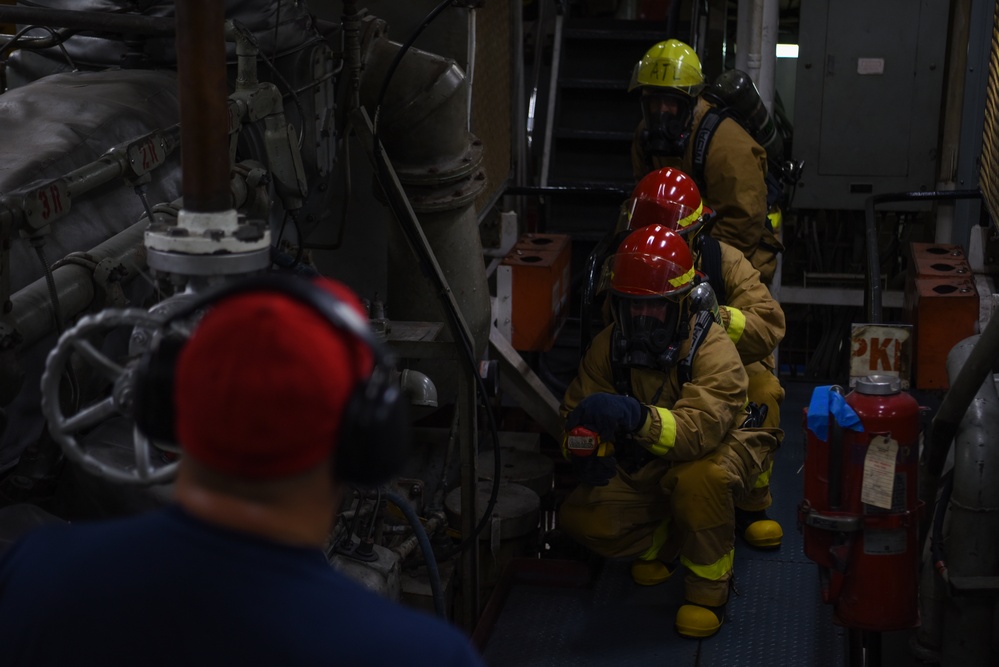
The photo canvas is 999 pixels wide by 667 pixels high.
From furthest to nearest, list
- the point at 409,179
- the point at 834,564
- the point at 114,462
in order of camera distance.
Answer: the point at 409,179
the point at 834,564
the point at 114,462

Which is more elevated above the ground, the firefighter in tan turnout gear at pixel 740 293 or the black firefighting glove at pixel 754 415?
the firefighter in tan turnout gear at pixel 740 293

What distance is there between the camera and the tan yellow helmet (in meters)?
6.05

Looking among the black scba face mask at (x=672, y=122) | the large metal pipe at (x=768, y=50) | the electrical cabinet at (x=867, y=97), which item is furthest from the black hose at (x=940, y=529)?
the electrical cabinet at (x=867, y=97)

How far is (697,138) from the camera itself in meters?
6.10

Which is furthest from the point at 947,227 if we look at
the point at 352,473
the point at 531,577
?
the point at 352,473

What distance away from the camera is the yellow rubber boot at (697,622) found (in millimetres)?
4527

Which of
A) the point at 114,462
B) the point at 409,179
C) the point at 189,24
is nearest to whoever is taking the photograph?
the point at 189,24

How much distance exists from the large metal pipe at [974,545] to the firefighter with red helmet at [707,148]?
2.59m

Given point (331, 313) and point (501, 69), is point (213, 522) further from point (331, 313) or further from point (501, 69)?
point (501, 69)

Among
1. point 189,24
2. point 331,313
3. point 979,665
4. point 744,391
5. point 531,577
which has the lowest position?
point 531,577

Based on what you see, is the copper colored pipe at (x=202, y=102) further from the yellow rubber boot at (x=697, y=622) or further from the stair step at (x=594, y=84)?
the stair step at (x=594, y=84)

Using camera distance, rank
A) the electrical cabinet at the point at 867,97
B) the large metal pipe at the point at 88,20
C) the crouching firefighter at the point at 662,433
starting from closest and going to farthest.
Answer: the large metal pipe at the point at 88,20 → the crouching firefighter at the point at 662,433 → the electrical cabinet at the point at 867,97

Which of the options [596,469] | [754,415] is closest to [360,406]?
[596,469]

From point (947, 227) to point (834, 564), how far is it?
3709 mm
